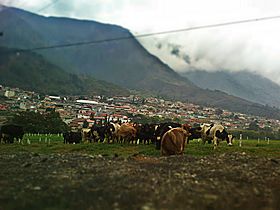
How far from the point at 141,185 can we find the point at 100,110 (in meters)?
126

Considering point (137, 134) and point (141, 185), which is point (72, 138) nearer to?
point (137, 134)

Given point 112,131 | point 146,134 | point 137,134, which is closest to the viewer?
point 146,134

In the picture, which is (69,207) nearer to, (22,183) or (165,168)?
(22,183)

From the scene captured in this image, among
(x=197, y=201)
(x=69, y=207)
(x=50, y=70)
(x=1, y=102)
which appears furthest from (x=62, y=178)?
(x=50, y=70)

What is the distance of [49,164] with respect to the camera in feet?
63.6

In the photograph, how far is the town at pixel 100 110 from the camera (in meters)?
96.4

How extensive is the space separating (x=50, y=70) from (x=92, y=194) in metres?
158

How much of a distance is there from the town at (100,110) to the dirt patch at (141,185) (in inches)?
1888

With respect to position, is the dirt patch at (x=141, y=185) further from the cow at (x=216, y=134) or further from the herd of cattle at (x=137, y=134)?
the cow at (x=216, y=134)

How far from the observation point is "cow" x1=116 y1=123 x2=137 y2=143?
36.8 m

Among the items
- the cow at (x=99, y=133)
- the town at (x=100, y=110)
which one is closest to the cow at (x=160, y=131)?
the cow at (x=99, y=133)

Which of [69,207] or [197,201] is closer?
[69,207]

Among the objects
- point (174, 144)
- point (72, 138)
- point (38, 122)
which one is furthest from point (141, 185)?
point (38, 122)

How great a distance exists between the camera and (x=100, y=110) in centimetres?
13838
